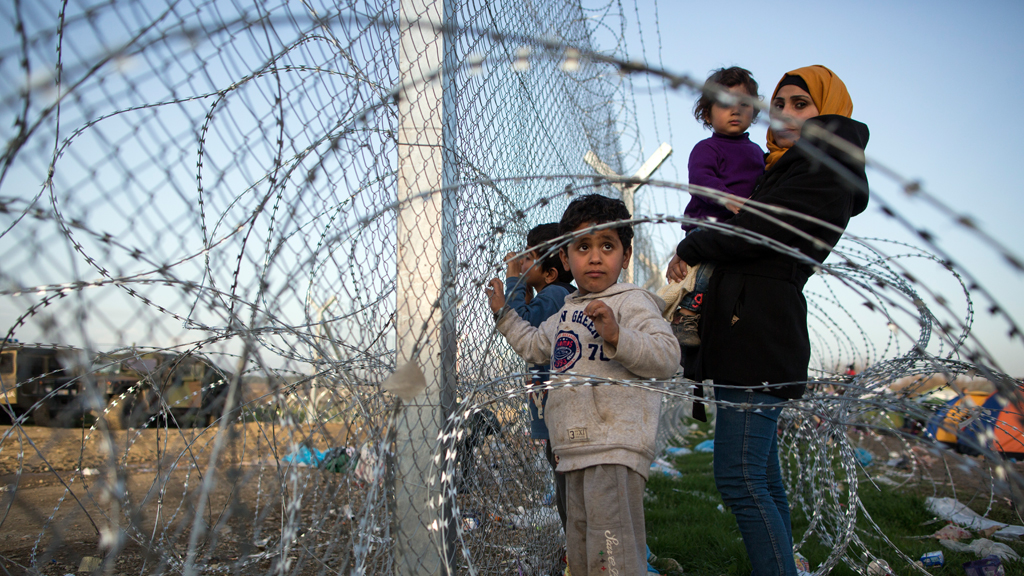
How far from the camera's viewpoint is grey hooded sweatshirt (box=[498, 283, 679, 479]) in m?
1.95

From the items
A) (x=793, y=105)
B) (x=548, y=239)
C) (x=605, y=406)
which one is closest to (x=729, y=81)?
(x=793, y=105)

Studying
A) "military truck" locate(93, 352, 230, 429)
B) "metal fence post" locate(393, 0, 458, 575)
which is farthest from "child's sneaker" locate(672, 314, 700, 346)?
"military truck" locate(93, 352, 230, 429)

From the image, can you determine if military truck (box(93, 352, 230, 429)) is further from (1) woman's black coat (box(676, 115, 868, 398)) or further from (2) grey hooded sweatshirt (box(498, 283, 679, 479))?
(1) woman's black coat (box(676, 115, 868, 398))

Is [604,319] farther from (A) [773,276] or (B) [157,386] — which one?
(B) [157,386]

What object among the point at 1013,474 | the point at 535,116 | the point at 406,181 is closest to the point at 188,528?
the point at 406,181

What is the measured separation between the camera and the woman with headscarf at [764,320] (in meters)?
2.01

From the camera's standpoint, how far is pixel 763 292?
2082 mm

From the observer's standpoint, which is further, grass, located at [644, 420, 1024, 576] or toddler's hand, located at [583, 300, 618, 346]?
grass, located at [644, 420, 1024, 576]

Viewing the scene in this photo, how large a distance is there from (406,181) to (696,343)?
1204mm

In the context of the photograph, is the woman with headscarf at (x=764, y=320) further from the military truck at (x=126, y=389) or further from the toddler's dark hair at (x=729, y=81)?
the military truck at (x=126, y=389)

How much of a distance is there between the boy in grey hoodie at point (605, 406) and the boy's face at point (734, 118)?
0.79 metres

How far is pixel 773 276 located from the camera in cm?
209

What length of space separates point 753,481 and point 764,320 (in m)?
0.53

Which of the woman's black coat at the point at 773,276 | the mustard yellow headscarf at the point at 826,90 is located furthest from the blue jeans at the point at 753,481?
the mustard yellow headscarf at the point at 826,90
